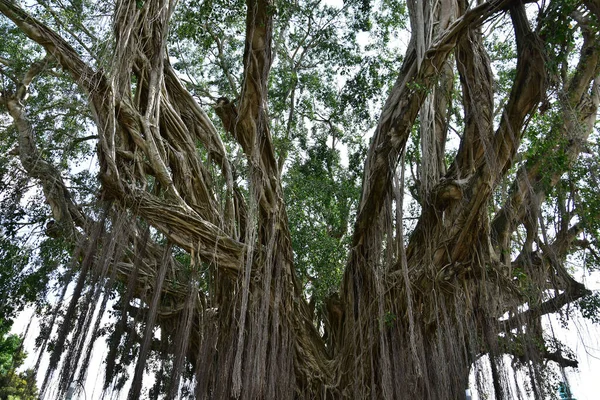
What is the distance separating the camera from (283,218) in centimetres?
355

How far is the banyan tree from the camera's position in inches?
108

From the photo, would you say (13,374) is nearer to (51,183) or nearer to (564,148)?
(51,183)

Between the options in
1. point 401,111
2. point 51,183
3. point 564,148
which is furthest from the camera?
point 51,183

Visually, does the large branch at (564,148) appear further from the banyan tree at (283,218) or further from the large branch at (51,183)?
the large branch at (51,183)

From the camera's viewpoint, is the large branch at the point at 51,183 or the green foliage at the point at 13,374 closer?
the green foliage at the point at 13,374

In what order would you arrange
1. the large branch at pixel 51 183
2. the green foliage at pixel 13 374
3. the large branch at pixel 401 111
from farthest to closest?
the large branch at pixel 51 183
the green foliage at pixel 13 374
the large branch at pixel 401 111

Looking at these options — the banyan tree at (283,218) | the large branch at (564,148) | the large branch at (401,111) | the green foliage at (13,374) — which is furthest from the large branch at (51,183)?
the large branch at (564,148)

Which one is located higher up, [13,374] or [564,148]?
[564,148]

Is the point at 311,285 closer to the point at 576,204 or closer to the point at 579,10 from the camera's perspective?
the point at 576,204

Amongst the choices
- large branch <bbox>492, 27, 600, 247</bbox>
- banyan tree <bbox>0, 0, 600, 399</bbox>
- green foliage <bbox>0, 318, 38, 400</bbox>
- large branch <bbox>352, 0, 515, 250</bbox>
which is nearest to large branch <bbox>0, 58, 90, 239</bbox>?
banyan tree <bbox>0, 0, 600, 399</bbox>

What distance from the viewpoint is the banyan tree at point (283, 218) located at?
2746mm

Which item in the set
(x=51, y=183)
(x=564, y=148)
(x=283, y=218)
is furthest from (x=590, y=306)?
(x=51, y=183)

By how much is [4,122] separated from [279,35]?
102 inches

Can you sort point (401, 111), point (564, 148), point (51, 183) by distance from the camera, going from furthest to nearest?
point (51, 183), point (564, 148), point (401, 111)
